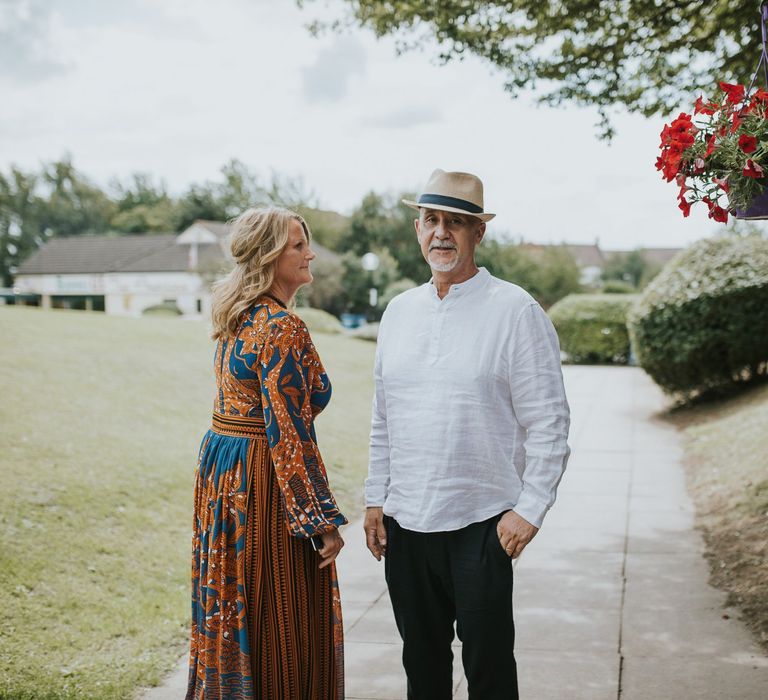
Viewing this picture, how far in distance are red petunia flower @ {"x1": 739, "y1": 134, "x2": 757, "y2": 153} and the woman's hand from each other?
1.95m

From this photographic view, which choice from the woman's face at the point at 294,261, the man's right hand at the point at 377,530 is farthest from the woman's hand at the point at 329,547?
the woman's face at the point at 294,261

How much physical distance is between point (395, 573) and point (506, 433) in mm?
661

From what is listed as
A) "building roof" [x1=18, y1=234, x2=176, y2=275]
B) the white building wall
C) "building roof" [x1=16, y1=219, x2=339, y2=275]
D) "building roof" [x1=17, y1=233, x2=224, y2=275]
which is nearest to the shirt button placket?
the white building wall

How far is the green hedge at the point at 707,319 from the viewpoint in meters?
12.4

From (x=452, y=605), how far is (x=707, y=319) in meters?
10.6

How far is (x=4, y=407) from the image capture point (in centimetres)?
892

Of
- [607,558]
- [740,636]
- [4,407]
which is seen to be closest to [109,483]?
[4,407]

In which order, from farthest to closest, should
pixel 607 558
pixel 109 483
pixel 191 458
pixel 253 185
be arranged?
pixel 253 185 < pixel 191 458 < pixel 109 483 < pixel 607 558

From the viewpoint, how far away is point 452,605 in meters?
3.08

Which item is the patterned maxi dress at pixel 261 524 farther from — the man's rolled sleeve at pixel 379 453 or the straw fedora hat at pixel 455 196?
the straw fedora hat at pixel 455 196

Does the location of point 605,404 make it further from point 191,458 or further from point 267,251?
point 267,251

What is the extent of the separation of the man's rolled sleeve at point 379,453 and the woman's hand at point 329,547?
7.1 inches

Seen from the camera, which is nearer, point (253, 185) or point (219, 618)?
point (219, 618)

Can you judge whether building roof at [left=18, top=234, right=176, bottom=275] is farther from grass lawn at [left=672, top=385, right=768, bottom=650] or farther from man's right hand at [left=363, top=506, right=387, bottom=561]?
man's right hand at [left=363, top=506, right=387, bottom=561]
